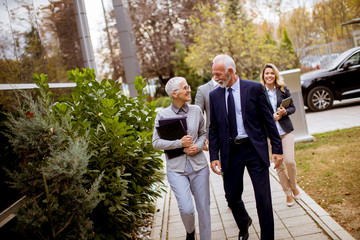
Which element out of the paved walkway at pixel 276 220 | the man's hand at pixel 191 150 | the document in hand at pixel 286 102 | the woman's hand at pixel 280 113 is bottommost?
the paved walkway at pixel 276 220

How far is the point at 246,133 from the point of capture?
3855mm

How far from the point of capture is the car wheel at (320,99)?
13189 millimetres

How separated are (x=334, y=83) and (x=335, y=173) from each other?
303 inches

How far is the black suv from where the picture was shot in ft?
42.4

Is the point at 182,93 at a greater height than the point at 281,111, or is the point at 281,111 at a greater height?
the point at 182,93

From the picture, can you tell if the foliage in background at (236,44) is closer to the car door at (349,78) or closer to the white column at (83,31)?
the car door at (349,78)

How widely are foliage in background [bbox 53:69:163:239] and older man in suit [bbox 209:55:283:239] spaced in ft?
4.03

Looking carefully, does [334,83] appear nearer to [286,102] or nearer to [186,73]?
[286,102]

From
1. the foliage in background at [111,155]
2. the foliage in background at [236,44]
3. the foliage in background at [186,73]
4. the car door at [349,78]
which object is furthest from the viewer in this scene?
the foliage in background at [186,73]

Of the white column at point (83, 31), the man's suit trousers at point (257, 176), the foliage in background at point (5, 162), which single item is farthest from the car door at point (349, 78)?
the foliage in background at point (5, 162)

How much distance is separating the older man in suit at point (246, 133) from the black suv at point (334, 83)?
33.4 ft

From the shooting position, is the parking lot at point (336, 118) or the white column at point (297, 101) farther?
the parking lot at point (336, 118)

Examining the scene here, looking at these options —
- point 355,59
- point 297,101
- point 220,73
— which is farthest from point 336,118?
point 220,73

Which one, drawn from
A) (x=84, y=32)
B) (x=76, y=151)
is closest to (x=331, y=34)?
(x=84, y=32)
